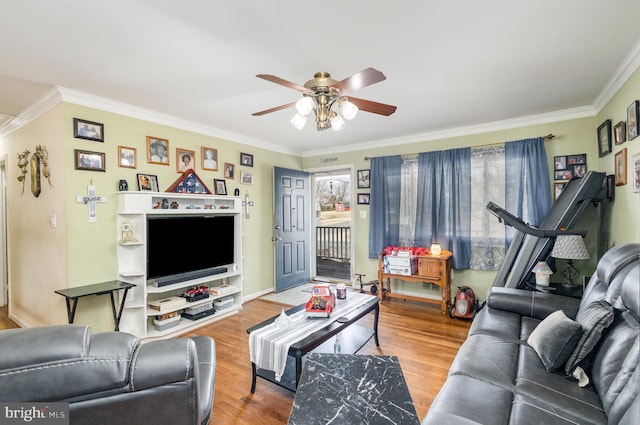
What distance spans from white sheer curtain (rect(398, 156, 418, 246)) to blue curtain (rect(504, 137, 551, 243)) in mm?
1184

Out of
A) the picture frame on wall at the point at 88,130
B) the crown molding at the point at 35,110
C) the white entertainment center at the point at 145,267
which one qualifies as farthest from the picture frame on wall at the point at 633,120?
the crown molding at the point at 35,110

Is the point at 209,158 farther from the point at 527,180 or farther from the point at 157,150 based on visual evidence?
the point at 527,180

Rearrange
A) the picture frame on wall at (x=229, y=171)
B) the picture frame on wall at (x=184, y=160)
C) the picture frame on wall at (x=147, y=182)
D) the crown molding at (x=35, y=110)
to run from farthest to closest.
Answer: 1. the picture frame on wall at (x=229, y=171)
2. the picture frame on wall at (x=184, y=160)
3. the picture frame on wall at (x=147, y=182)
4. the crown molding at (x=35, y=110)

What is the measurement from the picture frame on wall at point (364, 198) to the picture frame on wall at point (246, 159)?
73.2 inches

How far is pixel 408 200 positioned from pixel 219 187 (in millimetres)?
2772

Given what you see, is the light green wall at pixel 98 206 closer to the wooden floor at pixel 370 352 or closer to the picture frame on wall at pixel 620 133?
the picture frame on wall at pixel 620 133

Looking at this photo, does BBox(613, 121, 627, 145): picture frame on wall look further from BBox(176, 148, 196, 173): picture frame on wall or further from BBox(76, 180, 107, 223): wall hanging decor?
BBox(76, 180, 107, 223): wall hanging decor

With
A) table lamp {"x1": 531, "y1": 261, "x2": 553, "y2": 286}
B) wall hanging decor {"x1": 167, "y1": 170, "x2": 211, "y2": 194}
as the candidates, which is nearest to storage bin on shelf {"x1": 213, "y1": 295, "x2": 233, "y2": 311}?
wall hanging decor {"x1": 167, "y1": 170, "x2": 211, "y2": 194}

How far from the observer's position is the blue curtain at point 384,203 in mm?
4699

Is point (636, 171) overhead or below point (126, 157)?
below

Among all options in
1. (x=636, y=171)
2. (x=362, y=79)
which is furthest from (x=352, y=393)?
(x=636, y=171)

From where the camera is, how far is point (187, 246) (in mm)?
3570

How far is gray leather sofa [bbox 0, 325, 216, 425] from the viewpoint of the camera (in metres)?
0.72

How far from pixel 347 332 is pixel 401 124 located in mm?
2682
